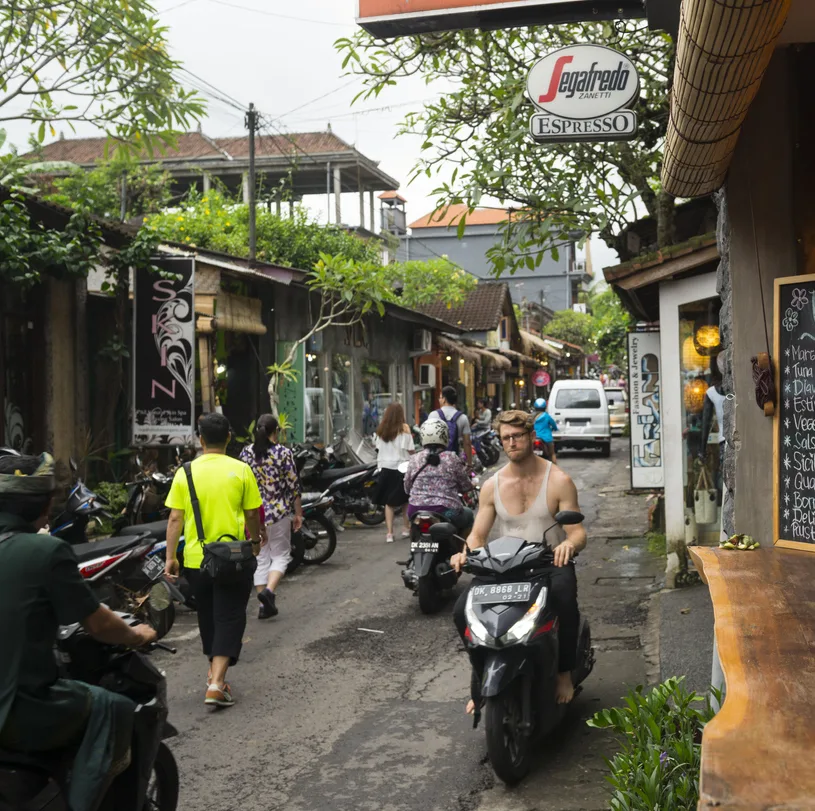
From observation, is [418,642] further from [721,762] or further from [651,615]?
[721,762]

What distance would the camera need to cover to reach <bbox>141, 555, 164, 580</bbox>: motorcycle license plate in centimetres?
730

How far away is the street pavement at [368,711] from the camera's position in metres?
4.81

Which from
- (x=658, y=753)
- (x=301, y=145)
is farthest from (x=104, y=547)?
(x=301, y=145)

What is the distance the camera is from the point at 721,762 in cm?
225

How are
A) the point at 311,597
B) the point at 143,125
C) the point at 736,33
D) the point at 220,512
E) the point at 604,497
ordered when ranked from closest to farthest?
the point at 736,33 → the point at 220,512 → the point at 311,597 → the point at 143,125 → the point at 604,497

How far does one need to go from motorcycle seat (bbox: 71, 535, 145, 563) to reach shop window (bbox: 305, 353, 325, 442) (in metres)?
11.3

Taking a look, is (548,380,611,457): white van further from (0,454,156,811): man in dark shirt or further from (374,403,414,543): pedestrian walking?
(0,454,156,811): man in dark shirt

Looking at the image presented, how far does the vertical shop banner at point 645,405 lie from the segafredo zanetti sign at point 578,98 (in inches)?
269

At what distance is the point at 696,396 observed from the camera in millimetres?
9594

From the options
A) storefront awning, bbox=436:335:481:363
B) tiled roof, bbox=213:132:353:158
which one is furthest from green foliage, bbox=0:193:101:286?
tiled roof, bbox=213:132:353:158

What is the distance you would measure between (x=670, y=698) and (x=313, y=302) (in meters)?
14.6

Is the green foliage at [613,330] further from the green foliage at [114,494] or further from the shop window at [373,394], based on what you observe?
the green foliage at [114,494]

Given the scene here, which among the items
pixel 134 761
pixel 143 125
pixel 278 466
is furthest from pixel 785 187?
pixel 143 125

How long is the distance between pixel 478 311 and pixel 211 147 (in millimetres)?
12618
